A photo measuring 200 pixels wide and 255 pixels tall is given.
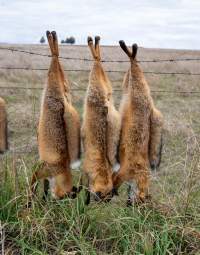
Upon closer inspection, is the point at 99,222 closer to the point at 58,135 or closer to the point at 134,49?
the point at 58,135

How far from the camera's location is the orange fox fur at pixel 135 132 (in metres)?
4.76

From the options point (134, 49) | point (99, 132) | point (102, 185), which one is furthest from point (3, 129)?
point (134, 49)

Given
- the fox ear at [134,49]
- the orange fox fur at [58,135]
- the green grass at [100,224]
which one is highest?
the fox ear at [134,49]

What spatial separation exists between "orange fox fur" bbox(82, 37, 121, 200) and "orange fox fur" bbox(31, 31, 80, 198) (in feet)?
0.36

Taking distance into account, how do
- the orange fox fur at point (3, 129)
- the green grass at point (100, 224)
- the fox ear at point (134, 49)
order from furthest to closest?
the orange fox fur at point (3, 129) < the green grass at point (100, 224) < the fox ear at point (134, 49)

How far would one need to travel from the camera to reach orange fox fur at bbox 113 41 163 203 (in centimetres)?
476

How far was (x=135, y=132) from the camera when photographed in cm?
479

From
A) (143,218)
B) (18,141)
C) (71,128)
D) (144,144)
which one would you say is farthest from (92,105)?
(18,141)

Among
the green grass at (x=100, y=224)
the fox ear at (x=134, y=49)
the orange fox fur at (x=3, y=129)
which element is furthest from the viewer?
the orange fox fur at (x=3, y=129)

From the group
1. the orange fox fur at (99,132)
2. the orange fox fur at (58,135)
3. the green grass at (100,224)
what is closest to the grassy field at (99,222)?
the green grass at (100,224)

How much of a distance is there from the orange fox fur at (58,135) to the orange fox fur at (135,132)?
400 millimetres

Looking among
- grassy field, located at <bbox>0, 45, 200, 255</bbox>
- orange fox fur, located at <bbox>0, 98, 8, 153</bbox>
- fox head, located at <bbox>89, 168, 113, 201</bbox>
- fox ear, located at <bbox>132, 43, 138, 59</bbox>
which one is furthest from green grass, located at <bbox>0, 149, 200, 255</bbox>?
fox ear, located at <bbox>132, 43, 138, 59</bbox>

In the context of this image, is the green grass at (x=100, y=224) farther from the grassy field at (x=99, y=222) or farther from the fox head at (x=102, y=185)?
the fox head at (x=102, y=185)

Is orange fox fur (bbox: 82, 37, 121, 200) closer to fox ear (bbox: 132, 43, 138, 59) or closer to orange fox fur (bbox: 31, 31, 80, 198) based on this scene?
orange fox fur (bbox: 31, 31, 80, 198)
